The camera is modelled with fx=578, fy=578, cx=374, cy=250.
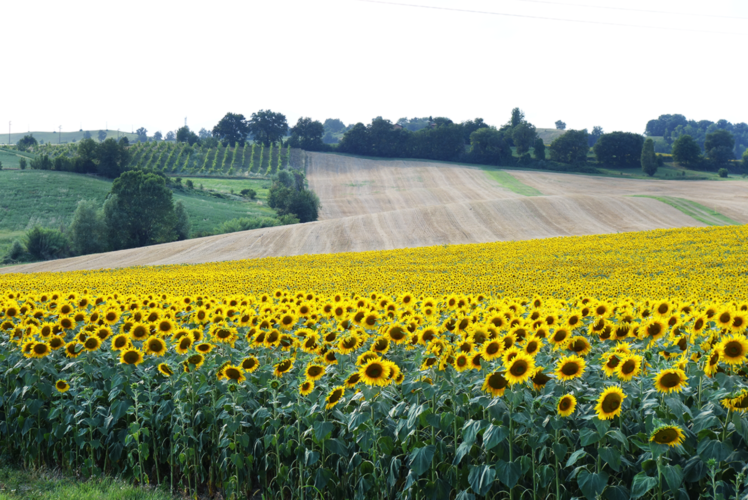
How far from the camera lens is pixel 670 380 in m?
3.96

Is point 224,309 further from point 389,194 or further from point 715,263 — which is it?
point 389,194

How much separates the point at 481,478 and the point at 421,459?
47cm

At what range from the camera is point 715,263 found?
22.1 metres

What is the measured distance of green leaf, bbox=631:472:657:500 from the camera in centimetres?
368

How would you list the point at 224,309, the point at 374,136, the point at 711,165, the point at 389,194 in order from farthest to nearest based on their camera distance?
1. the point at 374,136
2. the point at 711,165
3. the point at 389,194
4. the point at 224,309

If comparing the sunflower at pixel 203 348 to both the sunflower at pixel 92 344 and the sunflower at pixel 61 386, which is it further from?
the sunflower at pixel 61 386

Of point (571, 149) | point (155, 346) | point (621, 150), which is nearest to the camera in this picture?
point (155, 346)

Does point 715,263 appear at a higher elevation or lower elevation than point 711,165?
lower

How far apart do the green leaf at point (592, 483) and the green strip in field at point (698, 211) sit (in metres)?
54.1

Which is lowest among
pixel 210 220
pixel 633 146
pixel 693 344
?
pixel 210 220

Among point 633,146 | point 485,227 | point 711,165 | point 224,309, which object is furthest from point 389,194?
point 224,309

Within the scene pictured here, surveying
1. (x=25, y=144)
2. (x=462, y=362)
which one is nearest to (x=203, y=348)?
(x=462, y=362)

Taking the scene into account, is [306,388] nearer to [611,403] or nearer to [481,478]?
[481,478]

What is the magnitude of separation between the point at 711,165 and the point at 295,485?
4531 inches
